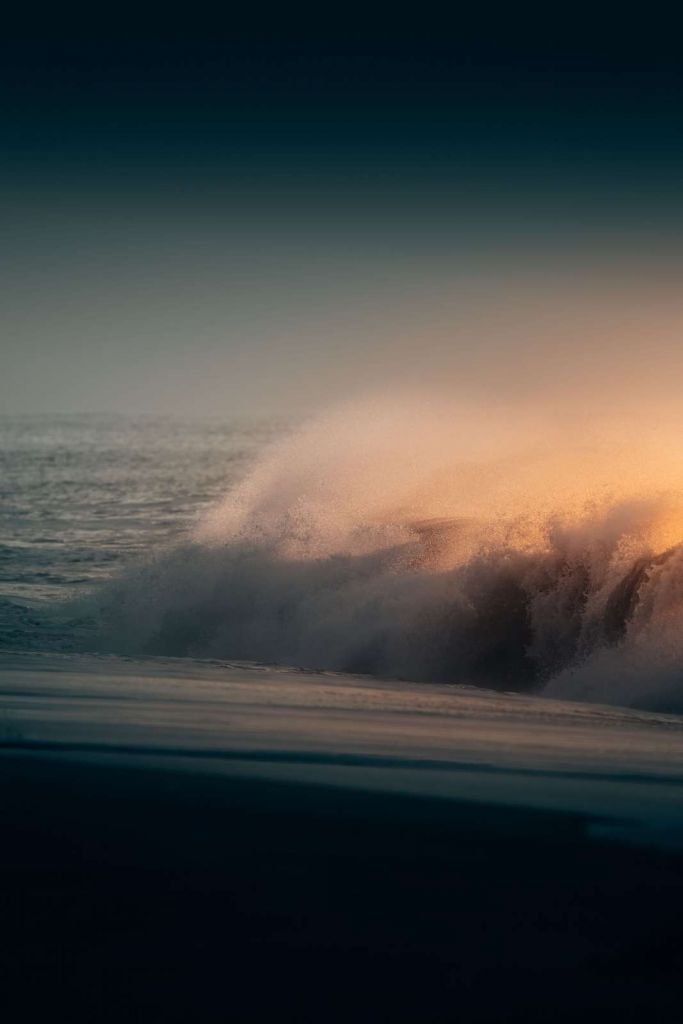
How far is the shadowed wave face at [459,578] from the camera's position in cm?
1210

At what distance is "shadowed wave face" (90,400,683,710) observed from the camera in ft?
39.7

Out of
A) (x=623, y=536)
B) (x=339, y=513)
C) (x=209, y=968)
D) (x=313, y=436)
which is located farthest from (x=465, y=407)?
(x=209, y=968)

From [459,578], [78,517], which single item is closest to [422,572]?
[459,578]

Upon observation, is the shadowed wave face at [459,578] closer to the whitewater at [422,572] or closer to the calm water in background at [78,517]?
the whitewater at [422,572]

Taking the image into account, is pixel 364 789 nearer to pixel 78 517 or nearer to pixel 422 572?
pixel 422 572

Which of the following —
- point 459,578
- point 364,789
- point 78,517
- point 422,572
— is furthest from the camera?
point 78,517

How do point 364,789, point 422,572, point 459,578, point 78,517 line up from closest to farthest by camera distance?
1. point 364,789
2. point 459,578
3. point 422,572
4. point 78,517

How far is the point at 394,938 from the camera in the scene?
409 cm

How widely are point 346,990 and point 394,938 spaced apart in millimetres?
366

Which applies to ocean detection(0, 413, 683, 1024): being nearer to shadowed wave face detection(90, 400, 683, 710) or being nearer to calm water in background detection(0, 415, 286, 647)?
shadowed wave face detection(90, 400, 683, 710)

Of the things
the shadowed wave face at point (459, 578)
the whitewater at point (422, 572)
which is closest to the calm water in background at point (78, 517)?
the whitewater at point (422, 572)

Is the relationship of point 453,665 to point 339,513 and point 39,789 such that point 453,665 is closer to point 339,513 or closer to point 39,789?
point 339,513

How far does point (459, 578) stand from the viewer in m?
13.9

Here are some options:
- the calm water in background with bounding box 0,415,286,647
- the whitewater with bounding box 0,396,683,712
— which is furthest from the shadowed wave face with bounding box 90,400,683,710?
the calm water in background with bounding box 0,415,286,647
